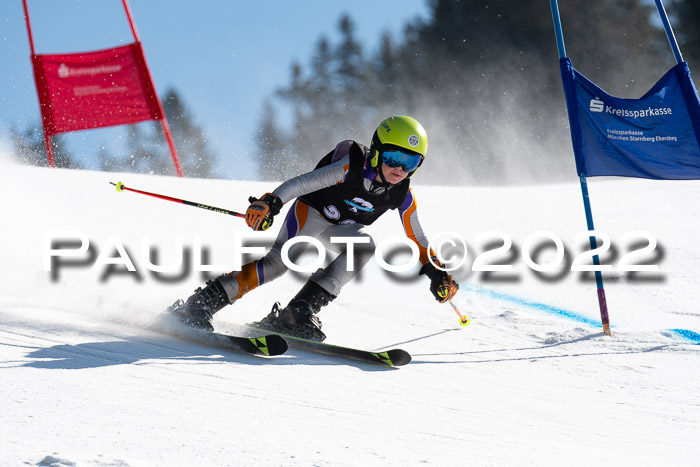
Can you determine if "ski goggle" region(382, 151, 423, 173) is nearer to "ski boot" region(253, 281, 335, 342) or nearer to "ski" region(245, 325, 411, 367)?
"ski boot" region(253, 281, 335, 342)

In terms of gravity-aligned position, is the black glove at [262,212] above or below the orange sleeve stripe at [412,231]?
above

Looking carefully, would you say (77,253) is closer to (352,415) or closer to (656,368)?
(352,415)

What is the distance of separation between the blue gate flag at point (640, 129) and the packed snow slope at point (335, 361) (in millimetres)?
1103

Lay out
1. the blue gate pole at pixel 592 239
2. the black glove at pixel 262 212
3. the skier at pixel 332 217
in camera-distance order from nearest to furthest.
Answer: the black glove at pixel 262 212, the skier at pixel 332 217, the blue gate pole at pixel 592 239

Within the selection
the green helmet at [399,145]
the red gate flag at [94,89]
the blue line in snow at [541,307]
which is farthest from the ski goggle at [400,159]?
the red gate flag at [94,89]

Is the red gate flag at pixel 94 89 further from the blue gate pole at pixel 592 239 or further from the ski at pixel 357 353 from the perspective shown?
the ski at pixel 357 353

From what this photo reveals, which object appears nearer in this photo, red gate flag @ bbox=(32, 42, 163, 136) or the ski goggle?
the ski goggle

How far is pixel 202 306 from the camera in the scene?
3.70 meters

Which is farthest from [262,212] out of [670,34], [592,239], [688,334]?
[670,34]

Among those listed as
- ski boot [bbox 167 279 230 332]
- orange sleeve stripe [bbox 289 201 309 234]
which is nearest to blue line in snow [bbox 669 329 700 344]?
orange sleeve stripe [bbox 289 201 309 234]

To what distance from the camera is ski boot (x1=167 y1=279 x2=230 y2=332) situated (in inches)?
145

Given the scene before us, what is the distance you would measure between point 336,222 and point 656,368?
196 centimetres

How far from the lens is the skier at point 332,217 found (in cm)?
Result: 373

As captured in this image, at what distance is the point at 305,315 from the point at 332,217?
1.87 feet
